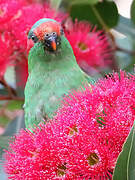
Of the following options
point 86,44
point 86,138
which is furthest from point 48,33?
point 86,138

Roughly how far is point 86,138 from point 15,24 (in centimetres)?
80

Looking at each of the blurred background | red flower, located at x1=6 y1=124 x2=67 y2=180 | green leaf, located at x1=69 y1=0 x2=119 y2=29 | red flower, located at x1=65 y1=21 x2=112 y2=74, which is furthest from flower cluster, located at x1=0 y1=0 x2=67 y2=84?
red flower, located at x1=6 y1=124 x2=67 y2=180

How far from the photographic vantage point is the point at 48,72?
4.20ft

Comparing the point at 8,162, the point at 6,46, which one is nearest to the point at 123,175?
the point at 8,162

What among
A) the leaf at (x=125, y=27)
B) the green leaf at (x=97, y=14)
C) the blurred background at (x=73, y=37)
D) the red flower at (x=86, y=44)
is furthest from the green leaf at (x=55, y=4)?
the leaf at (x=125, y=27)

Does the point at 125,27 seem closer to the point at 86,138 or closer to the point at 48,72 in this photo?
the point at 48,72

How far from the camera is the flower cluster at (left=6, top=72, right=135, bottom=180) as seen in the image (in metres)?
0.74

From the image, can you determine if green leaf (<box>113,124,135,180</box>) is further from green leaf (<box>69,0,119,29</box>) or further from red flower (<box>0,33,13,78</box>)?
green leaf (<box>69,0,119,29</box>)

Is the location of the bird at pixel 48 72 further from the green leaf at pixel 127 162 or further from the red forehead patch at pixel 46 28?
the green leaf at pixel 127 162

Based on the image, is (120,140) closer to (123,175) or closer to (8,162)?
(123,175)

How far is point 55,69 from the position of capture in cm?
128

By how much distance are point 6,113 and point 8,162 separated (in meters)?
1.14

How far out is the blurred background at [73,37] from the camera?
4.63ft

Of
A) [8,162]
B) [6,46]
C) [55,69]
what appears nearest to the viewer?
[8,162]
